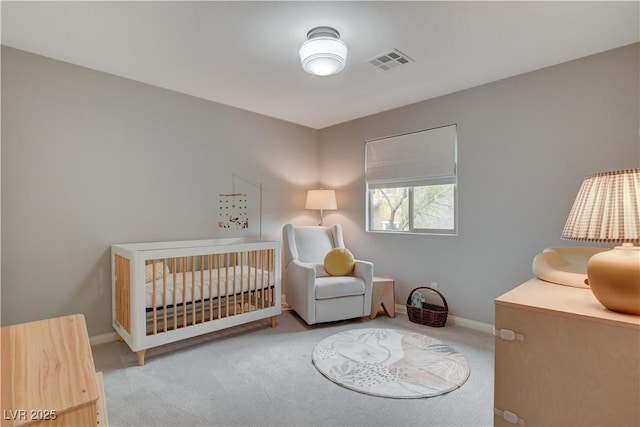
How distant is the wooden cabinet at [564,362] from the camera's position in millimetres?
1013

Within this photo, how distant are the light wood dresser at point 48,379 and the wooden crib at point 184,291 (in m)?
1.32

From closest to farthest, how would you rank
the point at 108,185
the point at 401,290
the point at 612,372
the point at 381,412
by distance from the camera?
the point at 612,372 < the point at 381,412 < the point at 108,185 < the point at 401,290

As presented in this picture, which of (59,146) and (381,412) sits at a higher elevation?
(59,146)

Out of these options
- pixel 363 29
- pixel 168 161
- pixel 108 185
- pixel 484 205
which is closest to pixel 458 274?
pixel 484 205

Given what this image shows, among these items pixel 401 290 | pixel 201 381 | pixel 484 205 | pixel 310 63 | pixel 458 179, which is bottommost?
pixel 201 381

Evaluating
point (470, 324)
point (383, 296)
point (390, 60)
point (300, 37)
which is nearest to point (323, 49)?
point (300, 37)

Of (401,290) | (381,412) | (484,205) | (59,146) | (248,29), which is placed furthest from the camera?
(401,290)

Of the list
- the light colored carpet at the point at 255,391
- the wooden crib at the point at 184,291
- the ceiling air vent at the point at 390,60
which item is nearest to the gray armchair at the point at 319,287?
the wooden crib at the point at 184,291

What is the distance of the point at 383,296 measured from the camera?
3379mm

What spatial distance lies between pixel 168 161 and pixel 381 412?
2845 mm

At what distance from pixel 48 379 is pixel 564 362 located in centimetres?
162

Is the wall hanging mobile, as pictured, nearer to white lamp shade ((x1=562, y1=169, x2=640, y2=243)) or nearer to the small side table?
the small side table

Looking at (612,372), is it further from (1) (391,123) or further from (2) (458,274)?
(1) (391,123)

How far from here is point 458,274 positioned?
3180 mm
